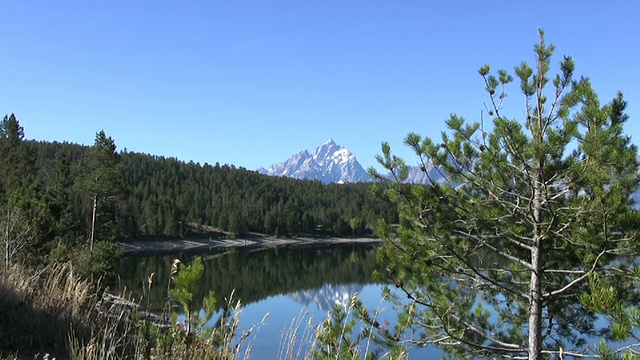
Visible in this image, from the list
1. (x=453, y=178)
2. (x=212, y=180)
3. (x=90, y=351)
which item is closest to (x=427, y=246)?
(x=453, y=178)

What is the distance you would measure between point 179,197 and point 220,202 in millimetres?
10442

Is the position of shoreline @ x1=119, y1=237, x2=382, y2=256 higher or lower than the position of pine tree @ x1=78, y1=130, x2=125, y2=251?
lower

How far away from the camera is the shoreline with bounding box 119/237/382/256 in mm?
76113

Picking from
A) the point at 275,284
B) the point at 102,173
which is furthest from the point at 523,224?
the point at 275,284

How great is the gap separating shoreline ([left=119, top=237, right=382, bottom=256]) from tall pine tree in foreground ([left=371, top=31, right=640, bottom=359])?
60203 mm

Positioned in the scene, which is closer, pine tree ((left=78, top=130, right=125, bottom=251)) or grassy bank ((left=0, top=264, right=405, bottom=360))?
grassy bank ((left=0, top=264, right=405, bottom=360))

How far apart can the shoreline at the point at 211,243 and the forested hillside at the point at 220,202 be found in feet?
6.29

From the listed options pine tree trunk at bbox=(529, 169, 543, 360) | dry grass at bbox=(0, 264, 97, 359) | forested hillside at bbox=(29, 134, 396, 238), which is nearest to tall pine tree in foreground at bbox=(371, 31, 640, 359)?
pine tree trunk at bbox=(529, 169, 543, 360)

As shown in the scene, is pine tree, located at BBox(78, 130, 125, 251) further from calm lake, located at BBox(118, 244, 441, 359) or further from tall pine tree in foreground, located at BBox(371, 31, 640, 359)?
tall pine tree in foreground, located at BBox(371, 31, 640, 359)

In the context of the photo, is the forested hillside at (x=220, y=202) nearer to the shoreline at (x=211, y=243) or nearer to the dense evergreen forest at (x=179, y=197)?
the dense evergreen forest at (x=179, y=197)

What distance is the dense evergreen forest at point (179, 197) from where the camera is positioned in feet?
100

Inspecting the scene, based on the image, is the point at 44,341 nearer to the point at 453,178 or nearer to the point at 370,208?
the point at 453,178

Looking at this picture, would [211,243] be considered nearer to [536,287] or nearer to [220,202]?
[220,202]

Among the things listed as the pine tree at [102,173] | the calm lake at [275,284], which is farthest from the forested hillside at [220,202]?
the pine tree at [102,173]
